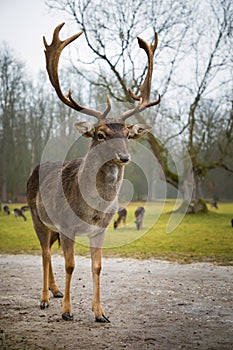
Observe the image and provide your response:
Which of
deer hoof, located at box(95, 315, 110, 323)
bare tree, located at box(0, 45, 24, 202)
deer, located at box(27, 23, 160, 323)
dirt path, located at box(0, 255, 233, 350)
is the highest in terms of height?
bare tree, located at box(0, 45, 24, 202)

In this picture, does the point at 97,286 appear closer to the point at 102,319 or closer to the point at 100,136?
the point at 102,319

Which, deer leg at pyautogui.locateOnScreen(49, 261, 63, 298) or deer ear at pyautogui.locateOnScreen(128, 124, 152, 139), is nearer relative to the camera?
deer ear at pyautogui.locateOnScreen(128, 124, 152, 139)

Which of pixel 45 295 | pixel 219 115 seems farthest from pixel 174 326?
pixel 219 115

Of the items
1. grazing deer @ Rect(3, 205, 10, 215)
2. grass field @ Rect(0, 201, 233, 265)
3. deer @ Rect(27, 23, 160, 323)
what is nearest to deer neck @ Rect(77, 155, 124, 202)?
deer @ Rect(27, 23, 160, 323)

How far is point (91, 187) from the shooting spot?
3.75 meters

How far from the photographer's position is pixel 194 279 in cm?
549

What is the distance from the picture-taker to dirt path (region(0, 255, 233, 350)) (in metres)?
3.18

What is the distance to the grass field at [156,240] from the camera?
24.1ft

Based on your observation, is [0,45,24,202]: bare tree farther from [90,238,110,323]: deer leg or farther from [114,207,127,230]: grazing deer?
[90,238,110,323]: deer leg

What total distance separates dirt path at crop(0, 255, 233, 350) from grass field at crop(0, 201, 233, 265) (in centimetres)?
92

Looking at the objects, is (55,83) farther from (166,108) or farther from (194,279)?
(166,108)

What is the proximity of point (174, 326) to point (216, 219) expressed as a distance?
29.6ft

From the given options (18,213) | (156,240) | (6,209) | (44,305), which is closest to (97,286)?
(44,305)

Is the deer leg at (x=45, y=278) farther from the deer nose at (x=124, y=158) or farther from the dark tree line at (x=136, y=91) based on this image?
the dark tree line at (x=136, y=91)
